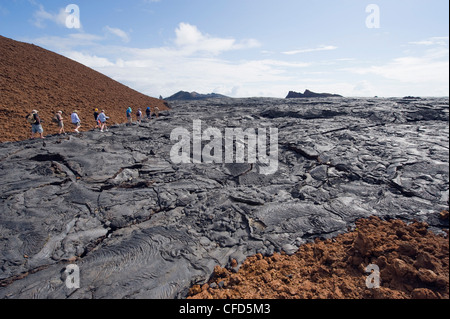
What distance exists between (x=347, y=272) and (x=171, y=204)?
3.87 m

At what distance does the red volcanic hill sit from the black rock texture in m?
4.66

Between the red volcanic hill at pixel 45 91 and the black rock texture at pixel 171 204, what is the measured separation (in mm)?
4658

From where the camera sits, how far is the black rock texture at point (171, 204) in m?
3.75

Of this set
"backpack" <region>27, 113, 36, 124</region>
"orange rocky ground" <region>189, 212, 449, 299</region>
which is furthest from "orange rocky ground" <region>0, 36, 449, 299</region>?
"backpack" <region>27, 113, 36, 124</region>

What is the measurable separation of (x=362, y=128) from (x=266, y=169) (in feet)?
21.8

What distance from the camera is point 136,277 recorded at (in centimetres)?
364

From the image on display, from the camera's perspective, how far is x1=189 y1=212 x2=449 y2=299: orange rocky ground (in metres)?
3.03

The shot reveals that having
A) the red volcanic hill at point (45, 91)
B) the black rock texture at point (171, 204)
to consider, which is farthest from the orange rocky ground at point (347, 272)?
the red volcanic hill at point (45, 91)

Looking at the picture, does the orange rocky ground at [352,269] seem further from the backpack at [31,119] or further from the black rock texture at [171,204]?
the backpack at [31,119]

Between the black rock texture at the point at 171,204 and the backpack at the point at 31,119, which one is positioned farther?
the backpack at the point at 31,119

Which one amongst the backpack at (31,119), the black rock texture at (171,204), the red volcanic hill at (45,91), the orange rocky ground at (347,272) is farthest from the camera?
the red volcanic hill at (45,91)

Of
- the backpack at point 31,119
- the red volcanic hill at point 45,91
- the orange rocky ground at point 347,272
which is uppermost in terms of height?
the red volcanic hill at point 45,91
